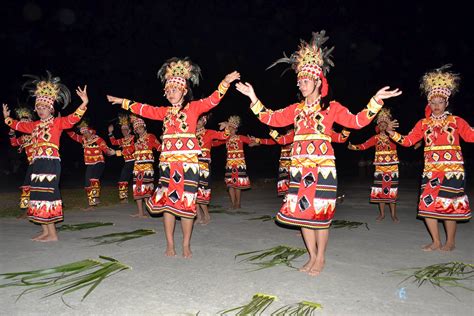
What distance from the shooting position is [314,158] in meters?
4.63

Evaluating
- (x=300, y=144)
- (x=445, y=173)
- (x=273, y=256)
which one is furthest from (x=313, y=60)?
(x=445, y=173)

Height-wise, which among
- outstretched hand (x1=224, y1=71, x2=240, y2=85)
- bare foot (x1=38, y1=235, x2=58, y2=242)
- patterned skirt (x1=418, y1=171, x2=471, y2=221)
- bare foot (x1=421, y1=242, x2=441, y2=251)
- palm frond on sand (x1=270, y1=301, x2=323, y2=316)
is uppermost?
outstretched hand (x1=224, y1=71, x2=240, y2=85)

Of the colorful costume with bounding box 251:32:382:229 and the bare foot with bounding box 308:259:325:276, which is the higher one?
the colorful costume with bounding box 251:32:382:229

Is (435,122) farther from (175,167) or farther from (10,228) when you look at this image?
(10,228)

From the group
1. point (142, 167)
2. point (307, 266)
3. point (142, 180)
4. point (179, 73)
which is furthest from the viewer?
point (142, 167)

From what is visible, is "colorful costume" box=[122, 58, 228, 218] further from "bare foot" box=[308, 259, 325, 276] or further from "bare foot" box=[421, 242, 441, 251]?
"bare foot" box=[421, 242, 441, 251]

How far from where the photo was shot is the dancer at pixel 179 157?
533cm

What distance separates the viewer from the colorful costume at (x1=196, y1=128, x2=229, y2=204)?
7910mm

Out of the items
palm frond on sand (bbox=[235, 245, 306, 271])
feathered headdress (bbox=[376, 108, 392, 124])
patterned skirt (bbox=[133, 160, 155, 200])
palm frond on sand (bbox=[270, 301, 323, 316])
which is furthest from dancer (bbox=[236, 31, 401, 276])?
patterned skirt (bbox=[133, 160, 155, 200])

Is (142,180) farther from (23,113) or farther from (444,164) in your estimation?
(444,164)

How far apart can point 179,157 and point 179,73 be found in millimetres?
1096

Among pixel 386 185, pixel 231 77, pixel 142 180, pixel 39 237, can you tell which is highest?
pixel 231 77

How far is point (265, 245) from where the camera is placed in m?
5.99

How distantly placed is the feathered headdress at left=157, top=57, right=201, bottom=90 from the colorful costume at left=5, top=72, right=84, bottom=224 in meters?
1.48
